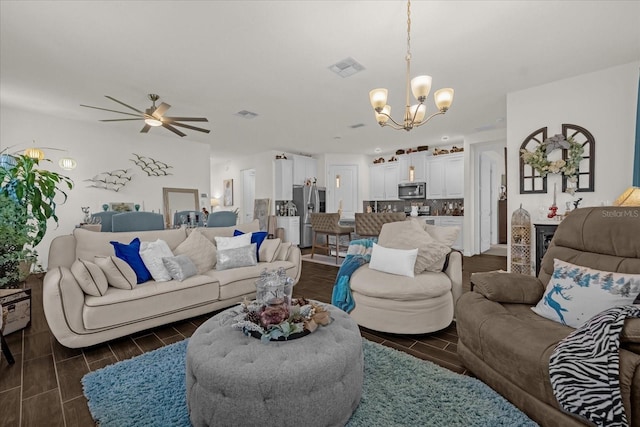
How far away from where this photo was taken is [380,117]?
9.23ft

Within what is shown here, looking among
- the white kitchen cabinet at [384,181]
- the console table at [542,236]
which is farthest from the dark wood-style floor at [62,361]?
the white kitchen cabinet at [384,181]

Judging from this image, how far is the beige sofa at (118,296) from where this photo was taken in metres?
2.08

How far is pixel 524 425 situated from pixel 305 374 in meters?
1.11

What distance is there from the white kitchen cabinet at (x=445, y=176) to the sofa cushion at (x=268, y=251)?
4928 mm

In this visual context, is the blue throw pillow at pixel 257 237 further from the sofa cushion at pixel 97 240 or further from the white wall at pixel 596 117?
the white wall at pixel 596 117

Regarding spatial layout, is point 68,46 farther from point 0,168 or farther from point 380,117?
point 380,117

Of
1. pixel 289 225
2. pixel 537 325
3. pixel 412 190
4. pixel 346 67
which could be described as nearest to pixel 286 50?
pixel 346 67

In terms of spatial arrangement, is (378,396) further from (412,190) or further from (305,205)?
(412,190)

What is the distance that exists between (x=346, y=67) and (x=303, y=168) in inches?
198

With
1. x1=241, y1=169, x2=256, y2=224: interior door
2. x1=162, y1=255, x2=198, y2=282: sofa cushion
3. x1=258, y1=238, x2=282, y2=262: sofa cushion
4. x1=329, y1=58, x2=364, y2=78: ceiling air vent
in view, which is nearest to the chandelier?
x1=329, y1=58, x2=364, y2=78: ceiling air vent

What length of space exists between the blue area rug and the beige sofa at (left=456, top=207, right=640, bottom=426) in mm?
139

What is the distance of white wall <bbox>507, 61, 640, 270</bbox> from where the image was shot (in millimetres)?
3211

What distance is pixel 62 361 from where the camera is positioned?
2.07 metres

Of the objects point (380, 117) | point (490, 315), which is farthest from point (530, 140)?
point (490, 315)
